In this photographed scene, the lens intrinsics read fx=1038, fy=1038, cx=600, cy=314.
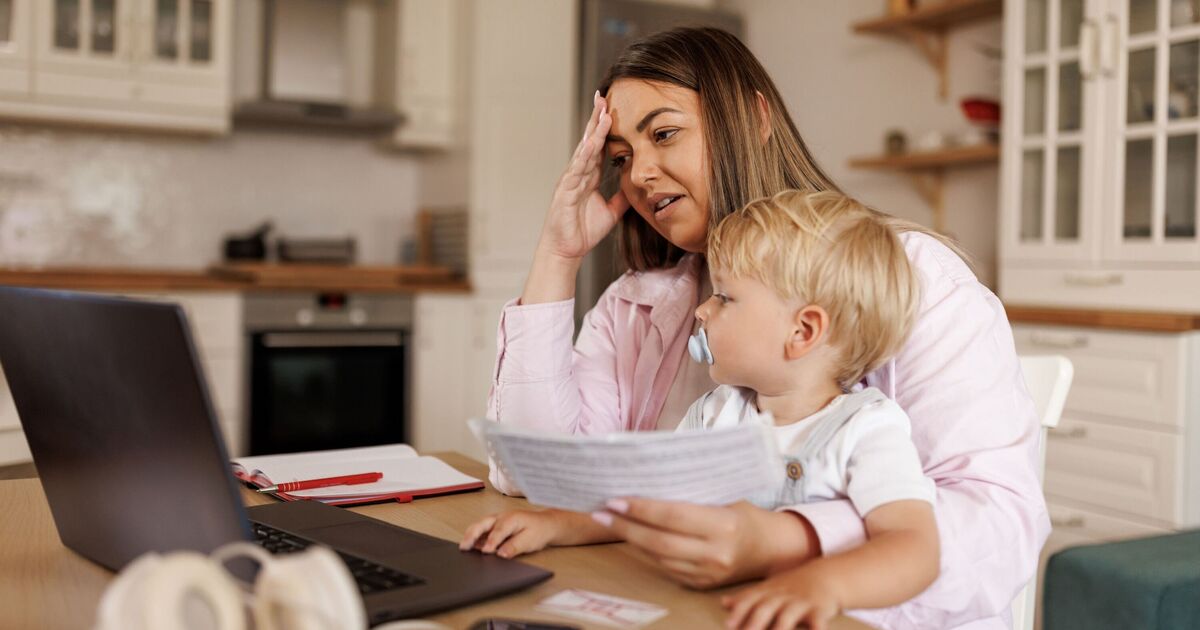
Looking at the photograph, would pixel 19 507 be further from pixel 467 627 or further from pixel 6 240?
pixel 6 240

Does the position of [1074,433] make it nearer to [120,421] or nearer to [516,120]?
[516,120]

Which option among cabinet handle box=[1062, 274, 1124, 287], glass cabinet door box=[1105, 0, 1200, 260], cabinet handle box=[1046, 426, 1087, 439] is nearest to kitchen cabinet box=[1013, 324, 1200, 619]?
cabinet handle box=[1046, 426, 1087, 439]

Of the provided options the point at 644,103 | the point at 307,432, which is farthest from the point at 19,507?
the point at 307,432

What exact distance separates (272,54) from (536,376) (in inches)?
126

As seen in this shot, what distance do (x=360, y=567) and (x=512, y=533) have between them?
0.50 feet

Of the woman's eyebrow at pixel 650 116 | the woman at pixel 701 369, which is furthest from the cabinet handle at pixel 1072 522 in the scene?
the woman's eyebrow at pixel 650 116

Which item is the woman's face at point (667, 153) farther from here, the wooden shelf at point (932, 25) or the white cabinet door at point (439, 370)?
the white cabinet door at point (439, 370)

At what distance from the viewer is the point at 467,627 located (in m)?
0.70

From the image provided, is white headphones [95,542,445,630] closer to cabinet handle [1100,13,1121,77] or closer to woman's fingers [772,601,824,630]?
woman's fingers [772,601,824,630]

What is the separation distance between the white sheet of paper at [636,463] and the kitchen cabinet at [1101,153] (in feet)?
8.01

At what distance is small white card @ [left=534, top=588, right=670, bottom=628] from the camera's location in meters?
0.72

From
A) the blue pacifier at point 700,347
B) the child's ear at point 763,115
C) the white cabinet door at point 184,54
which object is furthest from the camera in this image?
the white cabinet door at point 184,54

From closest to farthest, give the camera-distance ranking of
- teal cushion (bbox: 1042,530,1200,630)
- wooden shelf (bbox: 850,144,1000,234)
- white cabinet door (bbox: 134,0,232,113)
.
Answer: teal cushion (bbox: 1042,530,1200,630)
wooden shelf (bbox: 850,144,1000,234)
white cabinet door (bbox: 134,0,232,113)

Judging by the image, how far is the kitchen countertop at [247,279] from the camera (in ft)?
11.2
